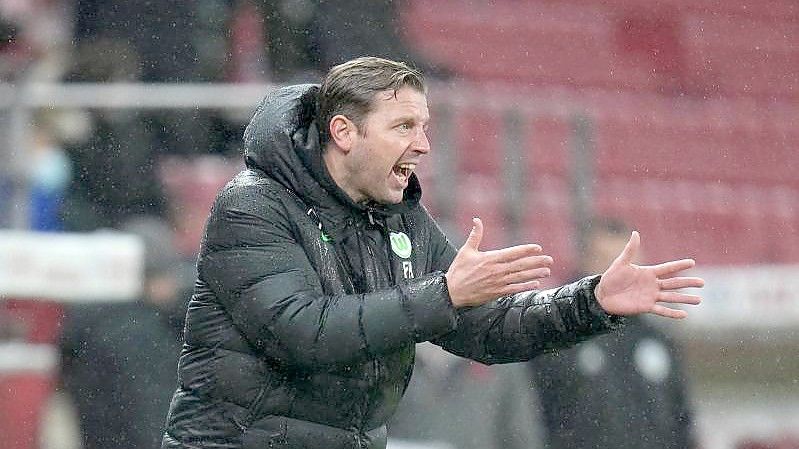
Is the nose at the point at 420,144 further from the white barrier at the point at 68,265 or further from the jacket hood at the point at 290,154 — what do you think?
the white barrier at the point at 68,265

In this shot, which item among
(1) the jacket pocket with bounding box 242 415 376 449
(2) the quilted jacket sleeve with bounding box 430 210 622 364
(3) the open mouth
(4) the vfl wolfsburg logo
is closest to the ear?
(3) the open mouth

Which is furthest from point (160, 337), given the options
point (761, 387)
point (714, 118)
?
point (714, 118)

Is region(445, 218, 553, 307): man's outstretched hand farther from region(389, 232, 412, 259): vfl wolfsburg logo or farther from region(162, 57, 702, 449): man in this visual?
region(389, 232, 412, 259): vfl wolfsburg logo

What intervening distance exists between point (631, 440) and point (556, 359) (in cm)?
46

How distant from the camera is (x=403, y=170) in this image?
335 centimetres

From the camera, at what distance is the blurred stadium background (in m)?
6.32

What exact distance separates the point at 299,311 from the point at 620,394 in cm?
323

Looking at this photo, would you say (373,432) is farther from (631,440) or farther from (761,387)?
(761,387)

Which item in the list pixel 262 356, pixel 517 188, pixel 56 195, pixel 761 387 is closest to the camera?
pixel 262 356

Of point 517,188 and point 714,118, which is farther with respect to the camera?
point 714,118

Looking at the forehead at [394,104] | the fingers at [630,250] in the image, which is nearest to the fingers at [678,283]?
the fingers at [630,250]

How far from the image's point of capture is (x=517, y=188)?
23.3ft

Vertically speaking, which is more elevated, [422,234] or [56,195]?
[422,234]

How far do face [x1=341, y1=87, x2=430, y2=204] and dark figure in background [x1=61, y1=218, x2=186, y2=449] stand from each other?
113 inches
